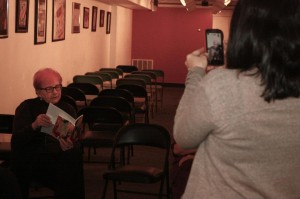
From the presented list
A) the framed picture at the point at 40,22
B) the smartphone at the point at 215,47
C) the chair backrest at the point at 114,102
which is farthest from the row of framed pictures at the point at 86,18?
the smartphone at the point at 215,47

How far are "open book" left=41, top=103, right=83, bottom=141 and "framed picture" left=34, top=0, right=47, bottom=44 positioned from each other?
3343 mm

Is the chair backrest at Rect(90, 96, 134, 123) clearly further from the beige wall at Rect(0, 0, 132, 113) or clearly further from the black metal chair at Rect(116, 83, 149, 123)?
the black metal chair at Rect(116, 83, 149, 123)

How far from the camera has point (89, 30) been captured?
10.4 m

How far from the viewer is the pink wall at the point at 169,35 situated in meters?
16.0

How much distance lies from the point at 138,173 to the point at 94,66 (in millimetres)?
7225

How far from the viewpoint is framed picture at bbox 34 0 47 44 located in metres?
6.73

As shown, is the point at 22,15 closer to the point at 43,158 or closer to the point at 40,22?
the point at 40,22

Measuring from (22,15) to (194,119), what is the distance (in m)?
5.02

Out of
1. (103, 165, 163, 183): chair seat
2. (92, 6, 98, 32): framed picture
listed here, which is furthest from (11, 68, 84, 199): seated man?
(92, 6, 98, 32): framed picture

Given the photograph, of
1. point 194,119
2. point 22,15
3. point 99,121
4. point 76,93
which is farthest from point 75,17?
point 194,119

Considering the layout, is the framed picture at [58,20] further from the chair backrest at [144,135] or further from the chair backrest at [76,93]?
the chair backrest at [144,135]

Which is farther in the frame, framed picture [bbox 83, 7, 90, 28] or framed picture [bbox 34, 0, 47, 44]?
framed picture [bbox 83, 7, 90, 28]

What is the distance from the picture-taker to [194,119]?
4.99 ft

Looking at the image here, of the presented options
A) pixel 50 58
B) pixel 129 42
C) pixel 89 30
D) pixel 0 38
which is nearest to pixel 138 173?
pixel 0 38
